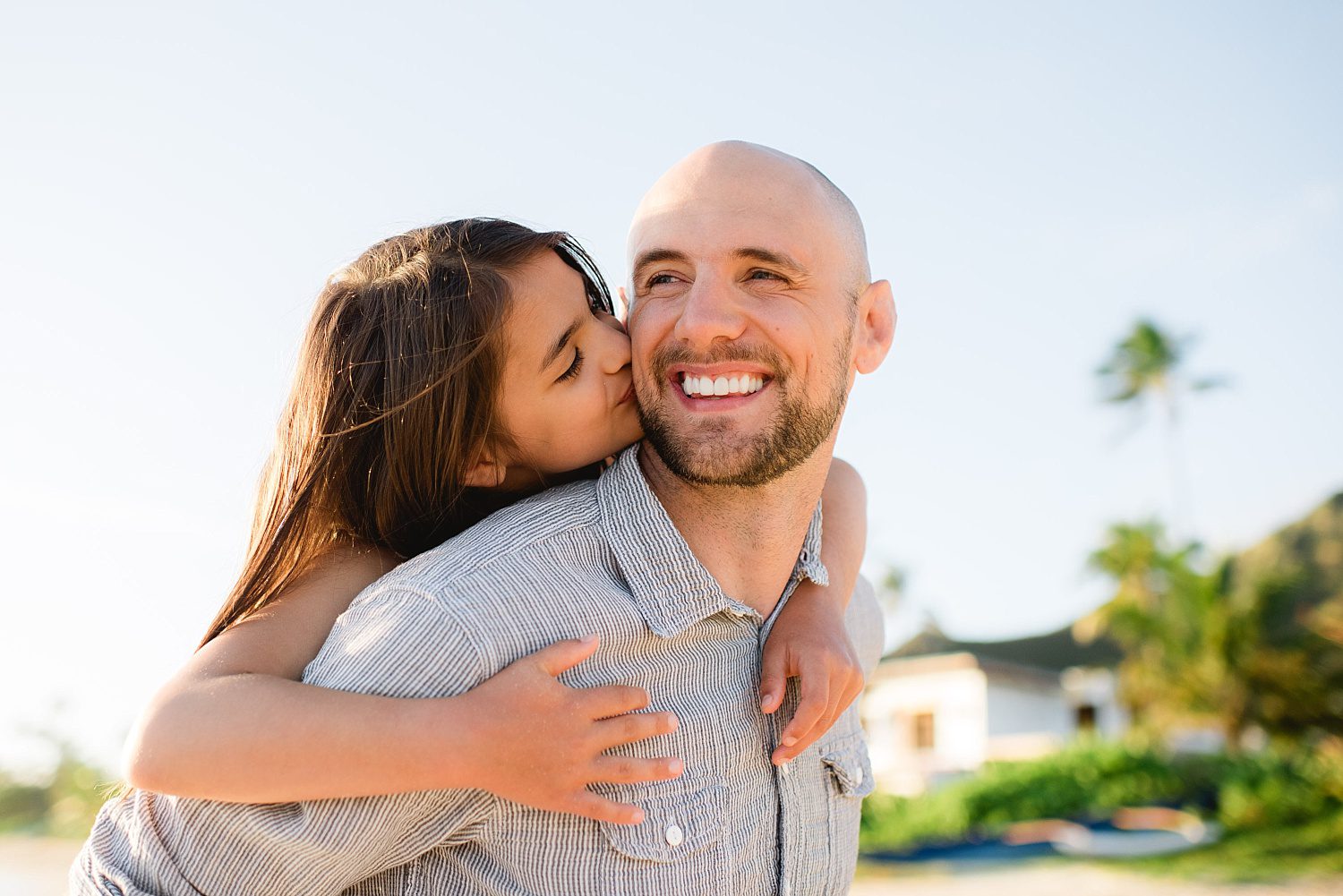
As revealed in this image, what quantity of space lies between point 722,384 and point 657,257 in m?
0.35

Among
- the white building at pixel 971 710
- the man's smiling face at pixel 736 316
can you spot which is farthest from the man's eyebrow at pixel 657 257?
the white building at pixel 971 710

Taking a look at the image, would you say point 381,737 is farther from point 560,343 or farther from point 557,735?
point 560,343

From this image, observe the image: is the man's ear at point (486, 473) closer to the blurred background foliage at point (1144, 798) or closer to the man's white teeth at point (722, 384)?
the man's white teeth at point (722, 384)

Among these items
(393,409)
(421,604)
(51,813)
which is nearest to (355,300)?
(393,409)

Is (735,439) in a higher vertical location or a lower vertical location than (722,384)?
lower

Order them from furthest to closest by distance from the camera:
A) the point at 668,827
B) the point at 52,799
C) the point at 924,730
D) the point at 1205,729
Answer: the point at 924,730
the point at 1205,729
the point at 52,799
the point at 668,827

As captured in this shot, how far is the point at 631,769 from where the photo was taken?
230 cm

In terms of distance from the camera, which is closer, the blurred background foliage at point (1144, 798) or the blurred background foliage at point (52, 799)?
the blurred background foliage at point (52, 799)

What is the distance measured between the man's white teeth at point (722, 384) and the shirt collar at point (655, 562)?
0.24 metres

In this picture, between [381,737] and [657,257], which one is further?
[657,257]

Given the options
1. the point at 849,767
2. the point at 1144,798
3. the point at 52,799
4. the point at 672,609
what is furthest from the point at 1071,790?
the point at 672,609

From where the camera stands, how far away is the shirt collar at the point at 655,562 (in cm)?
250

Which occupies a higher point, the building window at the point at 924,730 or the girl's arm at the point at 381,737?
the girl's arm at the point at 381,737

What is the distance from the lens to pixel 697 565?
257cm
